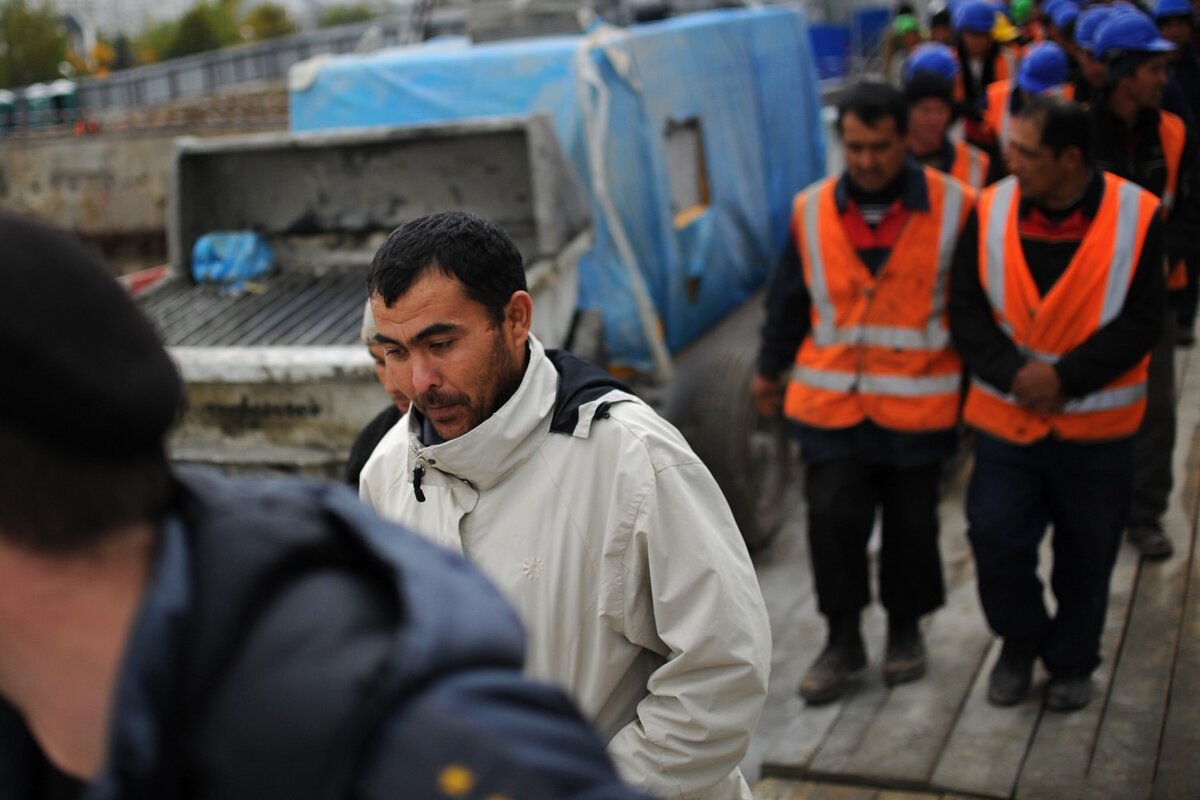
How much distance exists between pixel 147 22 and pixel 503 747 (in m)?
78.3

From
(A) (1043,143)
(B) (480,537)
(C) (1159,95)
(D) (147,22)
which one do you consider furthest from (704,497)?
(D) (147,22)

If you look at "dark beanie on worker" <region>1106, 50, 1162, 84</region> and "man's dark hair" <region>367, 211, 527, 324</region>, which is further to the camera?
"dark beanie on worker" <region>1106, 50, 1162, 84</region>

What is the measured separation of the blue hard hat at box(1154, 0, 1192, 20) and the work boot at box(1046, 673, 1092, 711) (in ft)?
13.6

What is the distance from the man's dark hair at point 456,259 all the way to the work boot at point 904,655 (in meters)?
2.68

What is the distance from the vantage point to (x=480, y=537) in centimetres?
205

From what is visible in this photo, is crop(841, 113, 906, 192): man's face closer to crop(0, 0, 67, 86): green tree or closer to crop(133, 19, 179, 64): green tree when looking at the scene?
crop(0, 0, 67, 86): green tree

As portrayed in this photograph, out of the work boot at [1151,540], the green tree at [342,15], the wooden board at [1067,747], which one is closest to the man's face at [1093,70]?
the work boot at [1151,540]

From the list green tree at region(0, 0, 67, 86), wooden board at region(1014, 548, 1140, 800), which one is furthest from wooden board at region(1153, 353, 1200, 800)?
green tree at region(0, 0, 67, 86)

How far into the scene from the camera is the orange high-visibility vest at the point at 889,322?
13.8 feet

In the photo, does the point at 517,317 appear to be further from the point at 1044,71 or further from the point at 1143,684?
the point at 1044,71

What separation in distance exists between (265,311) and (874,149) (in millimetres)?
2585

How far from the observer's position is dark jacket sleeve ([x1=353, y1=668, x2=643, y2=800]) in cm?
90

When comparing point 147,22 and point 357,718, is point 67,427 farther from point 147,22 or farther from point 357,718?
point 147,22

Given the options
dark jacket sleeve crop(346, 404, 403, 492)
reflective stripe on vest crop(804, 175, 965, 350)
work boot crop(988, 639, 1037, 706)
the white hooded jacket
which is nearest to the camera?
the white hooded jacket
